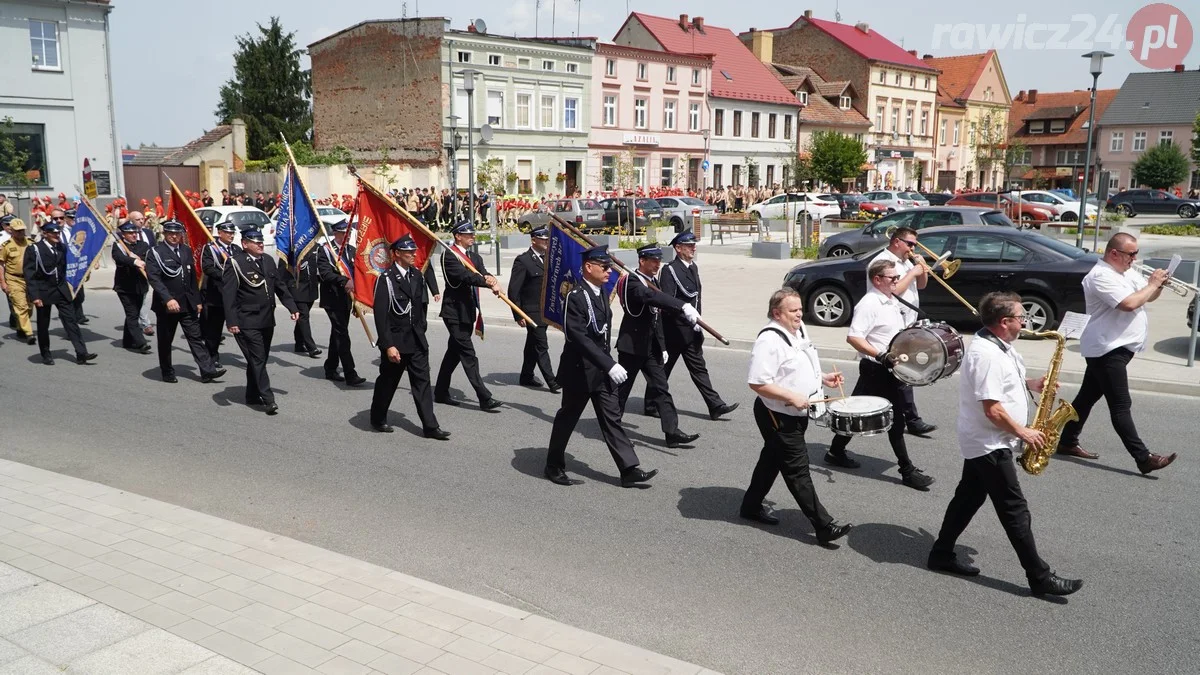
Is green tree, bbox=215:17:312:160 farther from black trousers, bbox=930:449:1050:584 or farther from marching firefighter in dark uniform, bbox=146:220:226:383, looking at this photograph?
black trousers, bbox=930:449:1050:584

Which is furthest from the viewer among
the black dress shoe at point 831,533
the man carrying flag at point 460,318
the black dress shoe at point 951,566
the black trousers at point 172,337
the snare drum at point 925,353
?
the black trousers at point 172,337

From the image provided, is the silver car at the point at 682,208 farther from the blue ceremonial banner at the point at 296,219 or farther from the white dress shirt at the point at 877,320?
the white dress shirt at the point at 877,320

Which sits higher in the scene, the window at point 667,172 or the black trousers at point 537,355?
the window at point 667,172

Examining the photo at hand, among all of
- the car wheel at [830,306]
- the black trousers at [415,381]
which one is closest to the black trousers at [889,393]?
the black trousers at [415,381]

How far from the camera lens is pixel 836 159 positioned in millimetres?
56125

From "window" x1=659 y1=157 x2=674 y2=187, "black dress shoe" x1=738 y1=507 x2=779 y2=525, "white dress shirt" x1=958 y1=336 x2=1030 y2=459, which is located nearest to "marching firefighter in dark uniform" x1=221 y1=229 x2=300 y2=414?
"black dress shoe" x1=738 y1=507 x2=779 y2=525

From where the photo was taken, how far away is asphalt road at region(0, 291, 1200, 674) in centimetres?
503

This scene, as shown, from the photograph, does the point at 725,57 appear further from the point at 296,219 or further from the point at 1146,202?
the point at 296,219

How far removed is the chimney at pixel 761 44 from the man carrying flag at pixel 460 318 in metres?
63.0

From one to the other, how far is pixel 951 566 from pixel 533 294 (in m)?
6.01

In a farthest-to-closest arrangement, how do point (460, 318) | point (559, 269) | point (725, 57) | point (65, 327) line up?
1. point (725, 57)
2. point (65, 327)
3. point (460, 318)
4. point (559, 269)

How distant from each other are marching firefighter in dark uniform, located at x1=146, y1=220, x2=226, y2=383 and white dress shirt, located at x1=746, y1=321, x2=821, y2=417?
25.4 ft

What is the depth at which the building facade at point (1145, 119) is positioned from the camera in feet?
244

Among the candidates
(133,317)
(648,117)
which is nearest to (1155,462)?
(133,317)
